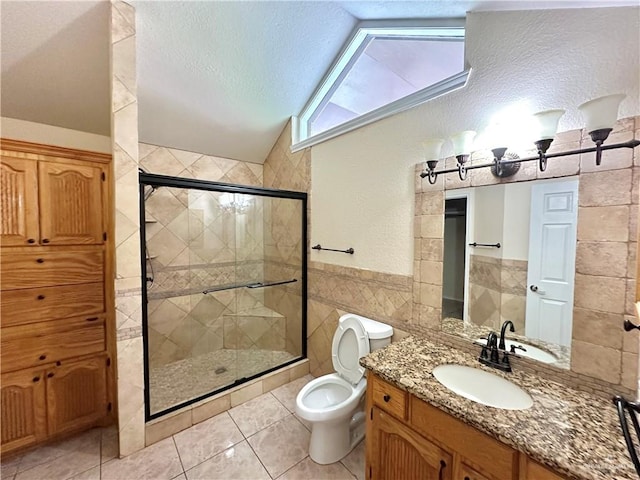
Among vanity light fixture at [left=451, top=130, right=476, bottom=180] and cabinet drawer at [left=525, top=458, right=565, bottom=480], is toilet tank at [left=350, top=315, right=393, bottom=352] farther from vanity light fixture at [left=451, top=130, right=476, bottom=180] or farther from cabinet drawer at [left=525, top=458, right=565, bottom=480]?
vanity light fixture at [left=451, top=130, right=476, bottom=180]

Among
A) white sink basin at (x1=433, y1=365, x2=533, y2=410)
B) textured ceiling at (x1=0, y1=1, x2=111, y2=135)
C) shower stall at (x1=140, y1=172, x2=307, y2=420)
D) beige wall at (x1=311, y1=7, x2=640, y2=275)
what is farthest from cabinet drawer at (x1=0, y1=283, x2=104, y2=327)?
white sink basin at (x1=433, y1=365, x2=533, y2=410)

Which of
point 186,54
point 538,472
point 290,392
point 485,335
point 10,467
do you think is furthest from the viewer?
point 290,392

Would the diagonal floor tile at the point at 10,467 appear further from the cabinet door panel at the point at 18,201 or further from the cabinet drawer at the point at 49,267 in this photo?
the cabinet door panel at the point at 18,201

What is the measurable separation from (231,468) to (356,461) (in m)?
0.77

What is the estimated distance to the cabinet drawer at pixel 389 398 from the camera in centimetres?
119

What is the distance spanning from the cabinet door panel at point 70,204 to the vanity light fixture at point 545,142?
2.17m

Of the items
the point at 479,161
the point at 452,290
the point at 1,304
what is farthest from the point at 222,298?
the point at 479,161

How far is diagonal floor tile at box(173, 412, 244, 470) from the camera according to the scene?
1.65m

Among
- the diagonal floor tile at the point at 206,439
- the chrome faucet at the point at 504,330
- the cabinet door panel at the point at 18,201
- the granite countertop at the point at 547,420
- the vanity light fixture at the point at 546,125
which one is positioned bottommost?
the diagonal floor tile at the point at 206,439

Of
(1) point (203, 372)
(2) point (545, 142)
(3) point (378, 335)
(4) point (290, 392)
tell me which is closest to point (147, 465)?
(1) point (203, 372)

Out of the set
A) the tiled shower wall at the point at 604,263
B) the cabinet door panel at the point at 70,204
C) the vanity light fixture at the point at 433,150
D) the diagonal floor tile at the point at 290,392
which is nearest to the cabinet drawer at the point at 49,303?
the cabinet door panel at the point at 70,204

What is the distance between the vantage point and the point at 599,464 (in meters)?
0.76

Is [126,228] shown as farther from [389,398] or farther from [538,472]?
[538,472]

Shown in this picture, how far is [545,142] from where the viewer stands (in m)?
1.10
